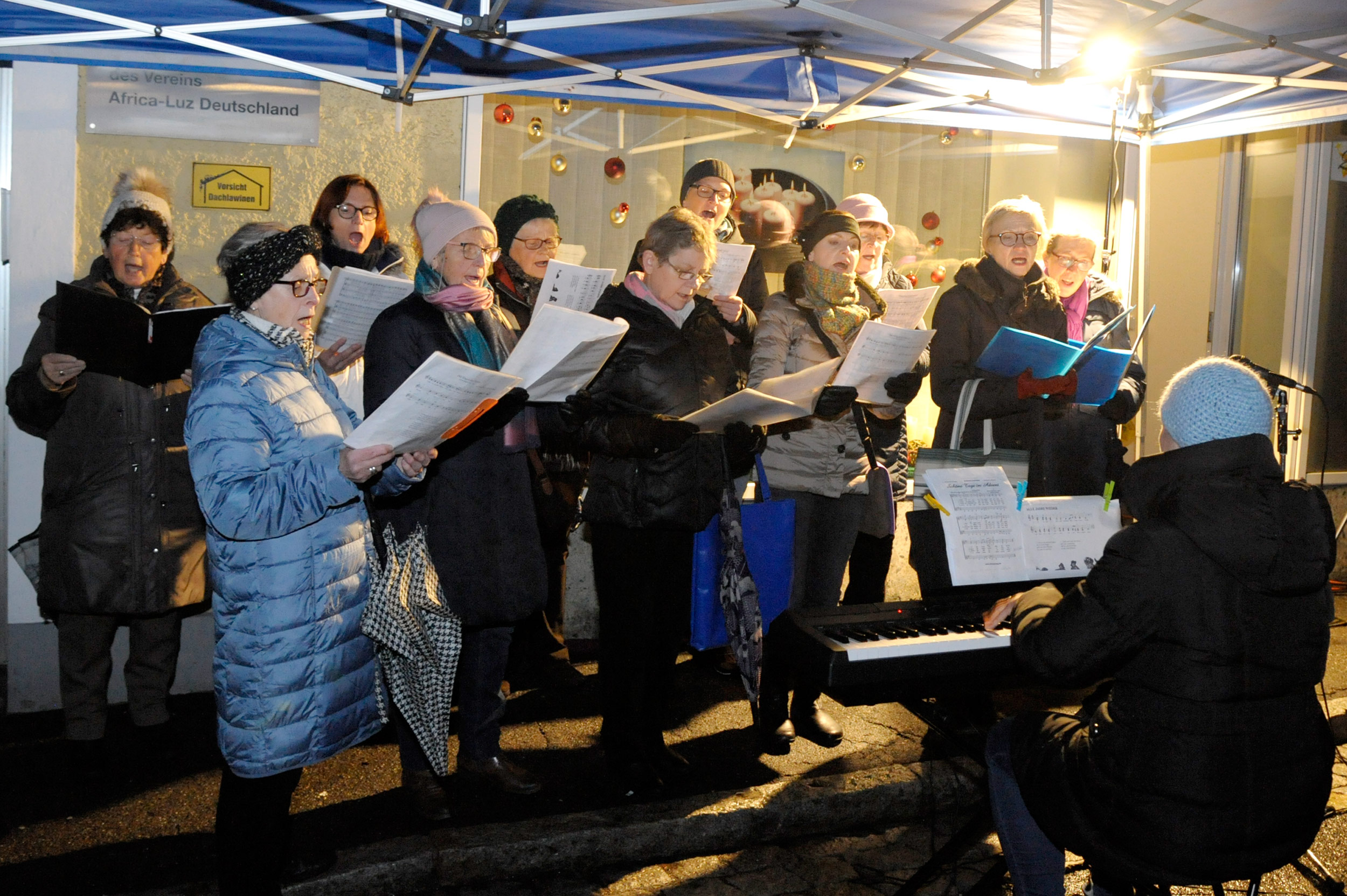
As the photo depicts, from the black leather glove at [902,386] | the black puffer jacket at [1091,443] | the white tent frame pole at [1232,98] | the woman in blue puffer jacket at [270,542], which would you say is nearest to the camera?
the woman in blue puffer jacket at [270,542]

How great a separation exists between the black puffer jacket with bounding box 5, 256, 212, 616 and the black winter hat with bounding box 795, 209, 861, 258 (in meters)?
2.42

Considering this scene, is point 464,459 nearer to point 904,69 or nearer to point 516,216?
point 516,216

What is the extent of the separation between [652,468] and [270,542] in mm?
1361

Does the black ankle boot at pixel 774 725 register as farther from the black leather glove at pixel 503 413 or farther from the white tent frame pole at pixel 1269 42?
the white tent frame pole at pixel 1269 42

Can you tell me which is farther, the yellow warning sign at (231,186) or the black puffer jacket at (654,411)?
the yellow warning sign at (231,186)

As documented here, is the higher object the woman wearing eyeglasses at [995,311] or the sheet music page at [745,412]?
the woman wearing eyeglasses at [995,311]

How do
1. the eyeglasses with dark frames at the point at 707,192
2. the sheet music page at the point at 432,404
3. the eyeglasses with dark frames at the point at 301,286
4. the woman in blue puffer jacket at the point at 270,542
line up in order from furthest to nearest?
the eyeglasses with dark frames at the point at 707,192 → the eyeglasses with dark frames at the point at 301,286 → the woman in blue puffer jacket at the point at 270,542 → the sheet music page at the point at 432,404

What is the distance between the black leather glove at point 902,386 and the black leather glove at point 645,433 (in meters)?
0.87

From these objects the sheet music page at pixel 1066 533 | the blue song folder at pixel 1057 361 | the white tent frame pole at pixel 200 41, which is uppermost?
the white tent frame pole at pixel 200 41

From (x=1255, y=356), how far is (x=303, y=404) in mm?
8123

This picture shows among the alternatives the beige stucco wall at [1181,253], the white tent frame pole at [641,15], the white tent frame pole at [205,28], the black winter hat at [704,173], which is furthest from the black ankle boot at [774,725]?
the beige stucco wall at [1181,253]

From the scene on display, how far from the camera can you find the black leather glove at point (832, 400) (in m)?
3.65

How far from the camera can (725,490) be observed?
12.5 feet

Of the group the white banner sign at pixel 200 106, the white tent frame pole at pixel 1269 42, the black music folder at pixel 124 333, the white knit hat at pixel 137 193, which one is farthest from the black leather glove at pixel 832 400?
the white knit hat at pixel 137 193
